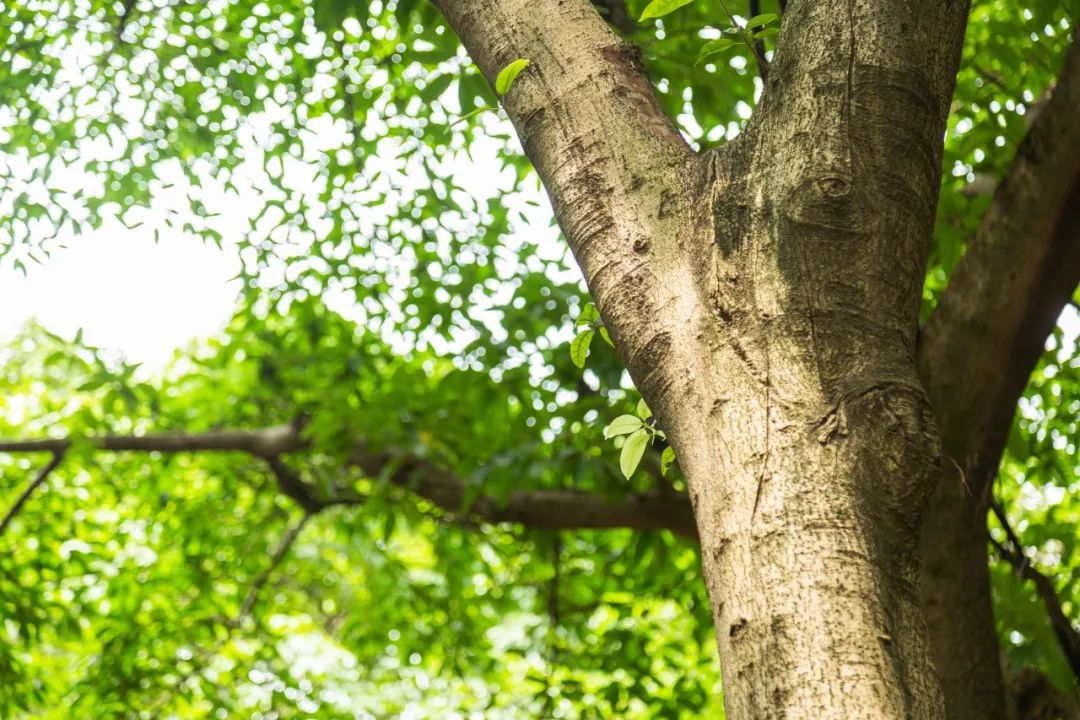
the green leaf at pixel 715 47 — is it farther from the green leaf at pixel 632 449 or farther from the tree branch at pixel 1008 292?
the tree branch at pixel 1008 292

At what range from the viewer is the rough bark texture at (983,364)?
2.85 m

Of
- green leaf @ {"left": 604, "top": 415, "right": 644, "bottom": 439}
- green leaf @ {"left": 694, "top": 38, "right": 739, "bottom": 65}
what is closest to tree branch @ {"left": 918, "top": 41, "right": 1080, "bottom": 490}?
green leaf @ {"left": 694, "top": 38, "right": 739, "bottom": 65}

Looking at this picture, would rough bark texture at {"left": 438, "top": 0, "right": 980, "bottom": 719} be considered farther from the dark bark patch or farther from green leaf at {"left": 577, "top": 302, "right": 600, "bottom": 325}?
green leaf at {"left": 577, "top": 302, "right": 600, "bottom": 325}

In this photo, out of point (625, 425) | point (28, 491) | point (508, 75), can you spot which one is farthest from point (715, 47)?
point (28, 491)

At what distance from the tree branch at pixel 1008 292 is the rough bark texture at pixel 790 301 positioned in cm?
150

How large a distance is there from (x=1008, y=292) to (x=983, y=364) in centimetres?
22

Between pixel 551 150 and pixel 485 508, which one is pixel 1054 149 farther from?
pixel 485 508

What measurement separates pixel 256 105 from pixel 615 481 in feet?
8.69

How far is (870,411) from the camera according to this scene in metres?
1.16

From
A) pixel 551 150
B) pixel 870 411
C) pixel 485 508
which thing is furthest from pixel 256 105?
pixel 870 411

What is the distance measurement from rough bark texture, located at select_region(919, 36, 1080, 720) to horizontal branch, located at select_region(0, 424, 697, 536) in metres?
1.44

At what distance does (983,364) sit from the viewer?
3.02 meters

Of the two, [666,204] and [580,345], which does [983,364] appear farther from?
[666,204]

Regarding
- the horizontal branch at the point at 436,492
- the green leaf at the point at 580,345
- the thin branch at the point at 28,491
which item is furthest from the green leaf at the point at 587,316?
the thin branch at the point at 28,491
